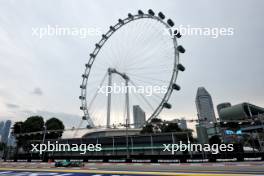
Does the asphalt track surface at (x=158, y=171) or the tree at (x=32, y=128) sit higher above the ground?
the tree at (x=32, y=128)

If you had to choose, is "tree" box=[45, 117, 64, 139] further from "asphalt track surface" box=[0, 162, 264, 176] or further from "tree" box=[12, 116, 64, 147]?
"asphalt track surface" box=[0, 162, 264, 176]

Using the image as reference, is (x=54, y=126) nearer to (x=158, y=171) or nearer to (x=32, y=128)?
(x=32, y=128)

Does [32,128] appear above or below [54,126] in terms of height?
below

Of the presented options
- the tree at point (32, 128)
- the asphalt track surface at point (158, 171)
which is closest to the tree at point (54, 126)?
the tree at point (32, 128)

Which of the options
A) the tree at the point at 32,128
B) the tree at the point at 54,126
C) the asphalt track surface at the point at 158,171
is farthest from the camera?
the tree at the point at 54,126

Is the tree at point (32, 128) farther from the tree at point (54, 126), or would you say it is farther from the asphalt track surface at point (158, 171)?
the asphalt track surface at point (158, 171)

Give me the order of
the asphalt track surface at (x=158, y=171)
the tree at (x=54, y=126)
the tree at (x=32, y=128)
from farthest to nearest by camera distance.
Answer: the tree at (x=54, y=126) < the tree at (x=32, y=128) < the asphalt track surface at (x=158, y=171)

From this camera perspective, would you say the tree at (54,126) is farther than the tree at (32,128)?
Yes

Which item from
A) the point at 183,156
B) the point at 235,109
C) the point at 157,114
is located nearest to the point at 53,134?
the point at 157,114

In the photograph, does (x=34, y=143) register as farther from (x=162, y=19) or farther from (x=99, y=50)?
(x=162, y=19)

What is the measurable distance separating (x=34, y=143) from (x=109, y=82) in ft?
116

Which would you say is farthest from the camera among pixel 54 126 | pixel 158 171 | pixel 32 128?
pixel 54 126

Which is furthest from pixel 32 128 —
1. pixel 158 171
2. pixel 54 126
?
pixel 158 171

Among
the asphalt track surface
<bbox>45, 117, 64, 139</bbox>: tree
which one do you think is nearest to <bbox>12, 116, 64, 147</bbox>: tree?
<bbox>45, 117, 64, 139</bbox>: tree
